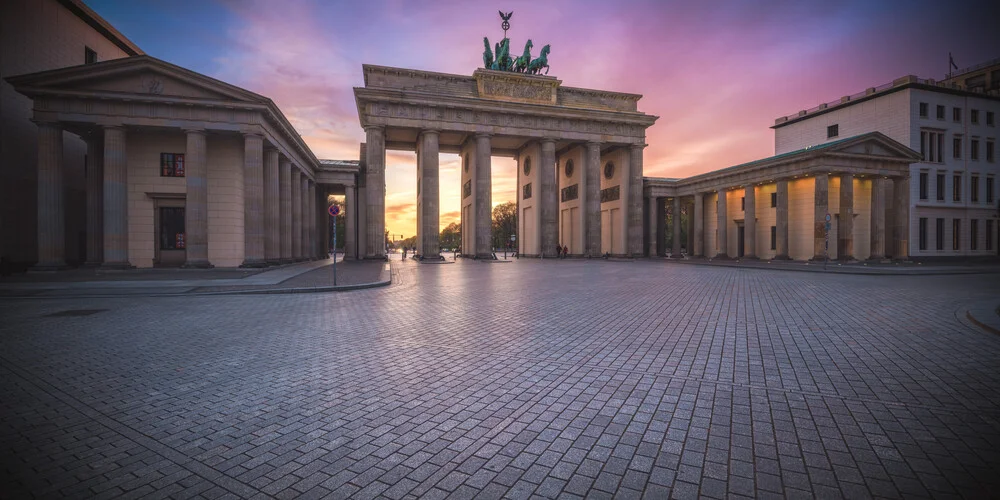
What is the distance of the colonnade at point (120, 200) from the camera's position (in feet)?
69.9

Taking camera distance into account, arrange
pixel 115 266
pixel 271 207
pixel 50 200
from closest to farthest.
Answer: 1. pixel 50 200
2. pixel 115 266
3. pixel 271 207

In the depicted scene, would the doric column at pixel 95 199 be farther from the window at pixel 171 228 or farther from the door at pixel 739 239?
the door at pixel 739 239

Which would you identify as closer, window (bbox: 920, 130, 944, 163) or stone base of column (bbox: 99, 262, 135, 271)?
stone base of column (bbox: 99, 262, 135, 271)

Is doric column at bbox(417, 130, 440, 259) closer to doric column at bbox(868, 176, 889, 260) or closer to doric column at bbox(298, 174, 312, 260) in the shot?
doric column at bbox(298, 174, 312, 260)

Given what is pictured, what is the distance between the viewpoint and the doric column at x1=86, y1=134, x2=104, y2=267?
23.8m

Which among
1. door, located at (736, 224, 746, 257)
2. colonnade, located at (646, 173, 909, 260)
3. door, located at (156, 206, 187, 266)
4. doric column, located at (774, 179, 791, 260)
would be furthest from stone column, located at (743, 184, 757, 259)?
door, located at (156, 206, 187, 266)

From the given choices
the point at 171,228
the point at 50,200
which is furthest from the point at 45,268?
the point at 171,228

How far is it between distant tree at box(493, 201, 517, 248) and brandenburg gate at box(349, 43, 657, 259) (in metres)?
39.7

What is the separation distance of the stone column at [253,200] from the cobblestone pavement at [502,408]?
1643 cm

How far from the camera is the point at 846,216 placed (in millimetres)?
33938

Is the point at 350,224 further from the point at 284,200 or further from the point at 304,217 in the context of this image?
the point at 284,200

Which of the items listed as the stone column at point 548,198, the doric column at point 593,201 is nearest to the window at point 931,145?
the doric column at point 593,201

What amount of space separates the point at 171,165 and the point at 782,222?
146ft

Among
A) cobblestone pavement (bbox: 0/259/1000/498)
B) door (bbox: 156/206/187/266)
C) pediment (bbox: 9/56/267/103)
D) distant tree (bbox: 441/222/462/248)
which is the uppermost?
pediment (bbox: 9/56/267/103)
